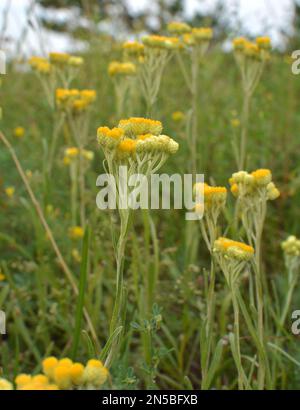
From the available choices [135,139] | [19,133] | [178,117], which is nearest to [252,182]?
[135,139]

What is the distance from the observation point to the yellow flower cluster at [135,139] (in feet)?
2.68

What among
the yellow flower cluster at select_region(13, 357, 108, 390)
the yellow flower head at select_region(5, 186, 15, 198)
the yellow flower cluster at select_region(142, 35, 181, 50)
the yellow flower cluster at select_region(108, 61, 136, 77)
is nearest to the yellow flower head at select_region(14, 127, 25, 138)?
the yellow flower head at select_region(5, 186, 15, 198)

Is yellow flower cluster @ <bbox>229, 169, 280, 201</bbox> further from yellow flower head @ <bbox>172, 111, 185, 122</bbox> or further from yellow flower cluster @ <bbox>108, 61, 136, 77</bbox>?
yellow flower head @ <bbox>172, 111, 185, 122</bbox>

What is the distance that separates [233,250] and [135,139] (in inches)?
9.0

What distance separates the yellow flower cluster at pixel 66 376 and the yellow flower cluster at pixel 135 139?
12.5 inches

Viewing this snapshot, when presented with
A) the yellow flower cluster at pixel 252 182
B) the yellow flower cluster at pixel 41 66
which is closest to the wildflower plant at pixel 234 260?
the yellow flower cluster at pixel 252 182

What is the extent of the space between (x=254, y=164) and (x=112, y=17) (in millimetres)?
1305

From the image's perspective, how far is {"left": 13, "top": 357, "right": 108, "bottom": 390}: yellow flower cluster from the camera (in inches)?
23.0

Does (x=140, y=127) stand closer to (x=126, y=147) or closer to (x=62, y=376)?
(x=126, y=147)

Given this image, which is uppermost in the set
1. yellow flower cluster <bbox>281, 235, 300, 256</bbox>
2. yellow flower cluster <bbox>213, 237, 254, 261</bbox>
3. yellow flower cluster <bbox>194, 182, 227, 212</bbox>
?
yellow flower cluster <bbox>194, 182, 227, 212</bbox>

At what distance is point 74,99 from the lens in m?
1.59

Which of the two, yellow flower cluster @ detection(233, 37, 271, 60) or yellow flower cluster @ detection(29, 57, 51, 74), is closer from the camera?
yellow flower cluster @ detection(233, 37, 271, 60)

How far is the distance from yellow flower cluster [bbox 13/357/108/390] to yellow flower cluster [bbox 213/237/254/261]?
36 centimetres
